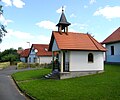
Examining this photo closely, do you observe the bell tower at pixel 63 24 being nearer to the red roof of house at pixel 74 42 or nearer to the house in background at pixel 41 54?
the red roof of house at pixel 74 42

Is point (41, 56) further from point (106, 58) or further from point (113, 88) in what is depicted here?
point (113, 88)

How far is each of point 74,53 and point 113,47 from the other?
11.4 metres

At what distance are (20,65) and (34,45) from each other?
448 inches

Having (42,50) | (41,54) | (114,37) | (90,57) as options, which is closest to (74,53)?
(90,57)

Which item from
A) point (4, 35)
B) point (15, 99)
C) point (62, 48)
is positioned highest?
point (4, 35)

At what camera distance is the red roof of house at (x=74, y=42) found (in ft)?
86.2

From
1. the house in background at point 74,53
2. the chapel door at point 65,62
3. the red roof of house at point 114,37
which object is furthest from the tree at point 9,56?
the chapel door at point 65,62

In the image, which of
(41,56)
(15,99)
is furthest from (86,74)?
(41,56)

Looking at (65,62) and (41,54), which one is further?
(41,54)

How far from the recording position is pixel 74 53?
26281 millimetres

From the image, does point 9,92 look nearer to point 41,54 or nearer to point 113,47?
point 113,47

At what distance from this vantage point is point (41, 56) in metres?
59.2

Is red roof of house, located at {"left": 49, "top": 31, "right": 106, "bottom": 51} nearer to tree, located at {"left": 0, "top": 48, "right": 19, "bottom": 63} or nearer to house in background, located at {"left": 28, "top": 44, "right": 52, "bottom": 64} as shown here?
house in background, located at {"left": 28, "top": 44, "right": 52, "bottom": 64}

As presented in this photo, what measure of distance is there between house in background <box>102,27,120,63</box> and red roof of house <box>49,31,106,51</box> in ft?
22.7
